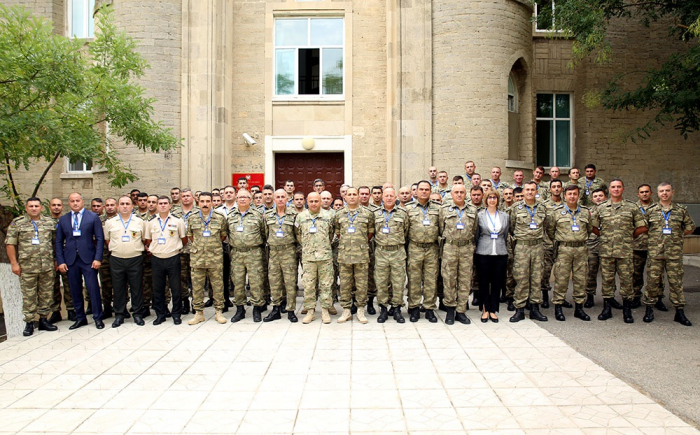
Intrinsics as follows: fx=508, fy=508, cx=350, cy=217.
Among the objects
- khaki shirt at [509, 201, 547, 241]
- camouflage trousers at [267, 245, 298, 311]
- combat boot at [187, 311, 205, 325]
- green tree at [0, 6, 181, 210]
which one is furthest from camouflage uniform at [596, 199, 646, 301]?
green tree at [0, 6, 181, 210]

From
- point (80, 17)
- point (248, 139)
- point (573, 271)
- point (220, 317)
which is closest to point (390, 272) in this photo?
point (220, 317)

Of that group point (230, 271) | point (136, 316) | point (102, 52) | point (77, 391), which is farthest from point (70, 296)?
point (102, 52)

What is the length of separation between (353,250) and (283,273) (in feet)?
3.75

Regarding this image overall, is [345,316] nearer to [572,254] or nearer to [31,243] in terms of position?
[572,254]

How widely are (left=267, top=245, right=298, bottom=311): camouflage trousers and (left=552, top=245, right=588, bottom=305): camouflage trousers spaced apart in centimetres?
391

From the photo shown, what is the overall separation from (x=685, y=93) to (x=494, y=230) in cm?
607

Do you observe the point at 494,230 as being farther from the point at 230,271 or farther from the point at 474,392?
the point at 230,271

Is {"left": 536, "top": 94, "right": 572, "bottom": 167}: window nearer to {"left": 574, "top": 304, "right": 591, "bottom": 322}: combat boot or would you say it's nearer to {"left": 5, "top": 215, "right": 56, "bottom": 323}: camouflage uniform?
{"left": 574, "top": 304, "right": 591, "bottom": 322}: combat boot

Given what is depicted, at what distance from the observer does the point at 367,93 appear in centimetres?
1430

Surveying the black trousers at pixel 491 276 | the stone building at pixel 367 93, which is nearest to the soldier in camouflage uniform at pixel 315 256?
the black trousers at pixel 491 276

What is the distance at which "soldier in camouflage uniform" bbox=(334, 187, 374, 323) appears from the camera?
24.3 feet

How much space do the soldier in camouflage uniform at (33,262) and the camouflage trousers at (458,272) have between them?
18.5 ft

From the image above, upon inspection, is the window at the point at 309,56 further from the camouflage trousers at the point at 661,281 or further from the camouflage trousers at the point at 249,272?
the camouflage trousers at the point at 661,281

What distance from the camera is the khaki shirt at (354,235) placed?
7418 millimetres
